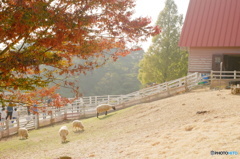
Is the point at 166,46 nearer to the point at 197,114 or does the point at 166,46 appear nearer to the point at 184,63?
the point at 184,63

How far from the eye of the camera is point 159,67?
33.8m

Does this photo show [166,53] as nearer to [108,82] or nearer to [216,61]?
[216,61]

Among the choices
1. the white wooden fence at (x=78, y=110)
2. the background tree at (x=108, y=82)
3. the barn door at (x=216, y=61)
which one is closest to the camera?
the white wooden fence at (x=78, y=110)

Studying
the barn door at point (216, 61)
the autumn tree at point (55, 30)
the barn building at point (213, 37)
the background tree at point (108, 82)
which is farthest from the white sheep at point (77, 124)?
the background tree at point (108, 82)

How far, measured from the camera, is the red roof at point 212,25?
22.9 m

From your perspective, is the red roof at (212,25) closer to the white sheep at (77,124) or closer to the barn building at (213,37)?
the barn building at (213,37)

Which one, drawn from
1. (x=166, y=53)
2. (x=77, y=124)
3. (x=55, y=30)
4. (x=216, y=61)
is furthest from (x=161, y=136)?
(x=166, y=53)

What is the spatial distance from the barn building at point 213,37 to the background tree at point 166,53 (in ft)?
29.0

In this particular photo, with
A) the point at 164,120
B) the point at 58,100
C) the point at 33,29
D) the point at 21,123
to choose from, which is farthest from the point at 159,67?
the point at 33,29

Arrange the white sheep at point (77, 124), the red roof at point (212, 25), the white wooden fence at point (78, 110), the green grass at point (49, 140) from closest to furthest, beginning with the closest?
the green grass at point (49, 140) < the white sheep at point (77, 124) < the white wooden fence at point (78, 110) < the red roof at point (212, 25)

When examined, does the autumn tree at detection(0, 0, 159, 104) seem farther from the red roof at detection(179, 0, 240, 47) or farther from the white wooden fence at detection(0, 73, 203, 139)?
the red roof at detection(179, 0, 240, 47)

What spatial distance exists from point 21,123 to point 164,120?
9946 mm

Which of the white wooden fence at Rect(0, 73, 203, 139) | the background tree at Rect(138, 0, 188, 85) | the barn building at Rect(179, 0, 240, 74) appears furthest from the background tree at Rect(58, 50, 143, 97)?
the white wooden fence at Rect(0, 73, 203, 139)

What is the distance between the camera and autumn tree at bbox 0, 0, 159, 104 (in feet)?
20.7
